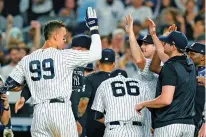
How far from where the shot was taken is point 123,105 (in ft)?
23.5

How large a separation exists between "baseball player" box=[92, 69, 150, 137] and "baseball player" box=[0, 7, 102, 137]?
1.41 ft

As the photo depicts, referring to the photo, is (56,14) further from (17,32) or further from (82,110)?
(82,110)

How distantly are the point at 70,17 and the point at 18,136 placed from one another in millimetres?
2712

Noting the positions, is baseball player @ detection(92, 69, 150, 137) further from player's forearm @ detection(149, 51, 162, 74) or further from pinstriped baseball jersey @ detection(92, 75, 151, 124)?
player's forearm @ detection(149, 51, 162, 74)

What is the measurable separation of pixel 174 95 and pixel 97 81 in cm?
156

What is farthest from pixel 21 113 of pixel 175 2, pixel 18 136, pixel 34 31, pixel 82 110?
pixel 82 110

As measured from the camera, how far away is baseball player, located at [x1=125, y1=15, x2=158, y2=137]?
24.5 feet

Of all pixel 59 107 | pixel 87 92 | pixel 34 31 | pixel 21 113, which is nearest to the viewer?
pixel 59 107

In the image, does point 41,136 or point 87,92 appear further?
point 87,92

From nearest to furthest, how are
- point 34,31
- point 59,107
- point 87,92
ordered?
point 59,107
point 87,92
point 34,31

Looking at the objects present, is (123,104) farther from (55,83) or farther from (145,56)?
(145,56)

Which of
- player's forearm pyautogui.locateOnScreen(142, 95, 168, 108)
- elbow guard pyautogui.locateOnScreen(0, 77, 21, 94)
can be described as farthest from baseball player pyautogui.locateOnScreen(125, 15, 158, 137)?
elbow guard pyautogui.locateOnScreen(0, 77, 21, 94)

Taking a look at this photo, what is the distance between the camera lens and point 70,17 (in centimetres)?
1386

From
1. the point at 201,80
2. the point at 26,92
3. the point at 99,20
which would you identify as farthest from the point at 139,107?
the point at 99,20
